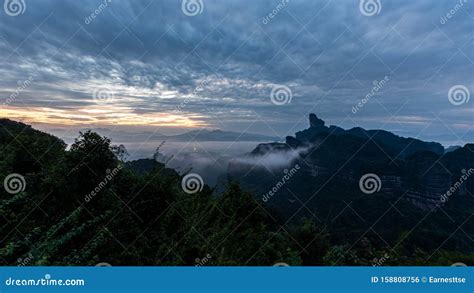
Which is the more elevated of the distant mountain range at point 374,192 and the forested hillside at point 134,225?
the distant mountain range at point 374,192

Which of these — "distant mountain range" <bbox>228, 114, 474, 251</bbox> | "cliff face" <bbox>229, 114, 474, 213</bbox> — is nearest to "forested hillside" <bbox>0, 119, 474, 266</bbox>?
"distant mountain range" <bbox>228, 114, 474, 251</bbox>

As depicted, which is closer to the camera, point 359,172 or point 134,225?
point 134,225

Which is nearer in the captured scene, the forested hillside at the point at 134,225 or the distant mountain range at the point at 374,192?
the forested hillside at the point at 134,225

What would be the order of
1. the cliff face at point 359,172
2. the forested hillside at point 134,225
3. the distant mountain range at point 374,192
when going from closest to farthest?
the forested hillside at point 134,225, the distant mountain range at point 374,192, the cliff face at point 359,172

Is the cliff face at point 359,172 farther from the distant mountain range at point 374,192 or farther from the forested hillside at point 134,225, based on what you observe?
the forested hillside at point 134,225

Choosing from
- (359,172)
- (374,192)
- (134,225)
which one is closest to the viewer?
(134,225)

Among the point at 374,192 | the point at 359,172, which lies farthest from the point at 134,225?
the point at 359,172

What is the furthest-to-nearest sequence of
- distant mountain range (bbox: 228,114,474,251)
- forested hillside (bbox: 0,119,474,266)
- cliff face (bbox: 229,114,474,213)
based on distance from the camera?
cliff face (bbox: 229,114,474,213)
distant mountain range (bbox: 228,114,474,251)
forested hillside (bbox: 0,119,474,266)

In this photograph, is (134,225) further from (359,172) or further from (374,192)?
(359,172)

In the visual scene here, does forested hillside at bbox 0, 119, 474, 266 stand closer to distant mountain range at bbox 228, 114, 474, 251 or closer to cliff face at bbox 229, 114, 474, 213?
distant mountain range at bbox 228, 114, 474, 251

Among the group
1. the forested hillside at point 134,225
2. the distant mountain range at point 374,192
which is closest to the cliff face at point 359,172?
the distant mountain range at point 374,192

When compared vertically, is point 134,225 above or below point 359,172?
below

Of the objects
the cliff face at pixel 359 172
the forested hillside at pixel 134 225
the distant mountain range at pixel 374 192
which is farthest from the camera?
the cliff face at pixel 359 172

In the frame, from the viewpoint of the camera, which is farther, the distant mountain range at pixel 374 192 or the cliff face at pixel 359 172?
the cliff face at pixel 359 172
